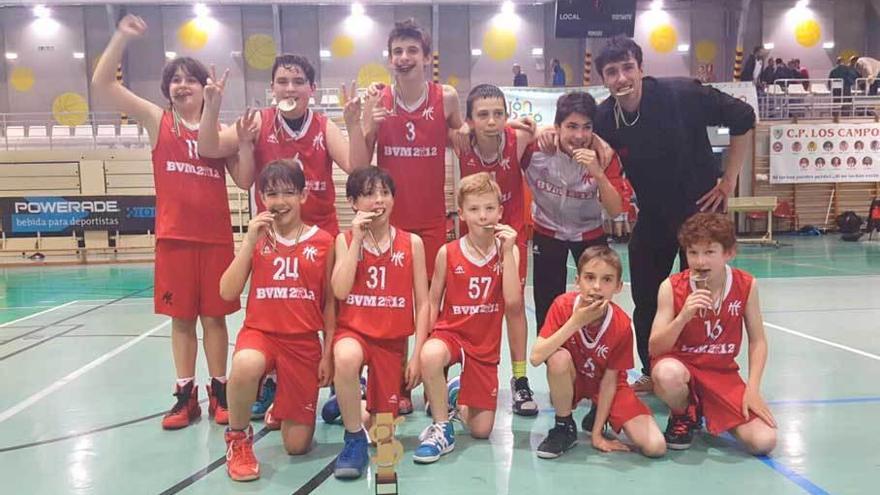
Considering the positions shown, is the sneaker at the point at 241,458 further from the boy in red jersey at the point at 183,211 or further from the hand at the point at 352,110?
the hand at the point at 352,110

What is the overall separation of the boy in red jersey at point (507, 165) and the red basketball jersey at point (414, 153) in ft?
0.58

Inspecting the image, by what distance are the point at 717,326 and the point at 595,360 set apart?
1.88 ft

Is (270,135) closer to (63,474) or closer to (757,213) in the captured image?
(63,474)

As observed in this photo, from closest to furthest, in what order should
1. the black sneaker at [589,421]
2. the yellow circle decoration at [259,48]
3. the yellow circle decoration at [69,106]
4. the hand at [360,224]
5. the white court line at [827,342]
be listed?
1. the hand at [360,224]
2. the black sneaker at [589,421]
3. the white court line at [827,342]
4. the yellow circle decoration at [69,106]
5. the yellow circle decoration at [259,48]

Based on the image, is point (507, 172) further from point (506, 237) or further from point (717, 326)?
Result: point (717, 326)

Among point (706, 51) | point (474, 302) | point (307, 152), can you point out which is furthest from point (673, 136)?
point (706, 51)

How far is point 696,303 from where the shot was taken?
265 cm

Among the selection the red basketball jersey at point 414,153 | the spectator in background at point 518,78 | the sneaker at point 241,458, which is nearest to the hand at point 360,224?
the red basketball jersey at point 414,153

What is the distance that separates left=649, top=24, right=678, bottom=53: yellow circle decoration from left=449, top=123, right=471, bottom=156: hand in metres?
18.9

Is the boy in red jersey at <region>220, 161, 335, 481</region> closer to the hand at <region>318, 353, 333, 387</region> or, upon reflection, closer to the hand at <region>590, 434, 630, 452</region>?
the hand at <region>318, 353, 333, 387</region>

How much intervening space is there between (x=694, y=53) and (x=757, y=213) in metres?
6.99

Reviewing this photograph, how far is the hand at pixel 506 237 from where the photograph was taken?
9.51 feet

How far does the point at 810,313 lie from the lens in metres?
5.97

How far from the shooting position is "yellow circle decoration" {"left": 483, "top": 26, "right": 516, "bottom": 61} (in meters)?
20.0
